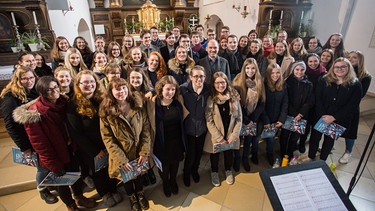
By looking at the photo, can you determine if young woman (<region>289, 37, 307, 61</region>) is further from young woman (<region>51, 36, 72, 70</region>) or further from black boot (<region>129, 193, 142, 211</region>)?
young woman (<region>51, 36, 72, 70</region>)

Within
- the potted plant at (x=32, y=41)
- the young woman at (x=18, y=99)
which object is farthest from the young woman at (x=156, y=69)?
the potted plant at (x=32, y=41)

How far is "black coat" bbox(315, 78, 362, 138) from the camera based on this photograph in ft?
6.73

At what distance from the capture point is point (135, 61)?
2.57 m

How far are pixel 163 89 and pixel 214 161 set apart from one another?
43.8 inches

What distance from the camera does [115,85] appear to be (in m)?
1.54

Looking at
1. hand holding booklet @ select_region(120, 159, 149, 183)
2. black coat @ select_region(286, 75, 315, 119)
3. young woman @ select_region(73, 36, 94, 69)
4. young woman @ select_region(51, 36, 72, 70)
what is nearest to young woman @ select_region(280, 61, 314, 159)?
black coat @ select_region(286, 75, 315, 119)

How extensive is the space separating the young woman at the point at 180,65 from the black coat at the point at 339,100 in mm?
1606

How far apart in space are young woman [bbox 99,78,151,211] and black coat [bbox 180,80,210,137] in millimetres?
426

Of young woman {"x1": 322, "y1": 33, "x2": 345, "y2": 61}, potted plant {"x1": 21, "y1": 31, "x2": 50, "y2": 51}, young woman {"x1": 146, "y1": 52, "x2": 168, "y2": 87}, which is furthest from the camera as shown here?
potted plant {"x1": 21, "y1": 31, "x2": 50, "y2": 51}

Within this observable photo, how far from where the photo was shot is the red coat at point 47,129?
145cm

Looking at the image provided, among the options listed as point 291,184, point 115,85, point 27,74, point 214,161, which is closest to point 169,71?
point 115,85

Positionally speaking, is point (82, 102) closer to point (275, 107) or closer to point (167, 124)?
point (167, 124)

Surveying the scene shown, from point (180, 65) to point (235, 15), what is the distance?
15.7 ft

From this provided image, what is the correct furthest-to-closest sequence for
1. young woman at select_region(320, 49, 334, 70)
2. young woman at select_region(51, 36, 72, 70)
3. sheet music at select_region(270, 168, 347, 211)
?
young woman at select_region(51, 36, 72, 70), young woman at select_region(320, 49, 334, 70), sheet music at select_region(270, 168, 347, 211)
